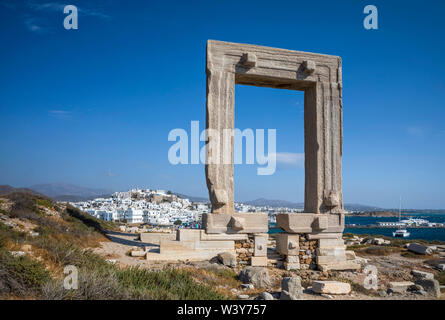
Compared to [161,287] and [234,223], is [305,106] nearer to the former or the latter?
[234,223]

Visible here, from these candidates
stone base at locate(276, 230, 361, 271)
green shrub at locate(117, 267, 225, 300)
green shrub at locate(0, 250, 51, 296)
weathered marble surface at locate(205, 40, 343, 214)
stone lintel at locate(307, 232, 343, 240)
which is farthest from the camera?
stone lintel at locate(307, 232, 343, 240)

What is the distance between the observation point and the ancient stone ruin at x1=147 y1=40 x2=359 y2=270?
33.4 ft

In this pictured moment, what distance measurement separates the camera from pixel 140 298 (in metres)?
5.00

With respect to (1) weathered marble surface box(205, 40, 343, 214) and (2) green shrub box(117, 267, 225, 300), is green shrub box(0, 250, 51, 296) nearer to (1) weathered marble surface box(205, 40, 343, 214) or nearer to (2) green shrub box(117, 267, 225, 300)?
(2) green shrub box(117, 267, 225, 300)

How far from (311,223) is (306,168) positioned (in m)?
1.99

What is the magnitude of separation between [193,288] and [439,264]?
10699mm

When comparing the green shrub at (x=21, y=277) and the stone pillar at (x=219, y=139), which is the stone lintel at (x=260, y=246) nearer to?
the stone pillar at (x=219, y=139)

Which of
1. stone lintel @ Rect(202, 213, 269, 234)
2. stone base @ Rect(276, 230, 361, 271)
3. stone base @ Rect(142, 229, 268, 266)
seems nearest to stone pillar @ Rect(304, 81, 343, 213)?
stone base @ Rect(276, 230, 361, 271)

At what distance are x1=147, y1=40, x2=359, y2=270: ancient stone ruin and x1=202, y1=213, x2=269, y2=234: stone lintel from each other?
0.10 ft

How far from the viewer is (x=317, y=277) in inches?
401

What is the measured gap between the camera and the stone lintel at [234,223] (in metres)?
10.1

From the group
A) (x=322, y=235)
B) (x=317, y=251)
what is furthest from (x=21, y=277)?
(x=322, y=235)

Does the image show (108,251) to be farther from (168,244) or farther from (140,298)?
(140,298)

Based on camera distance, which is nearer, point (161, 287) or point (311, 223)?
point (161, 287)
